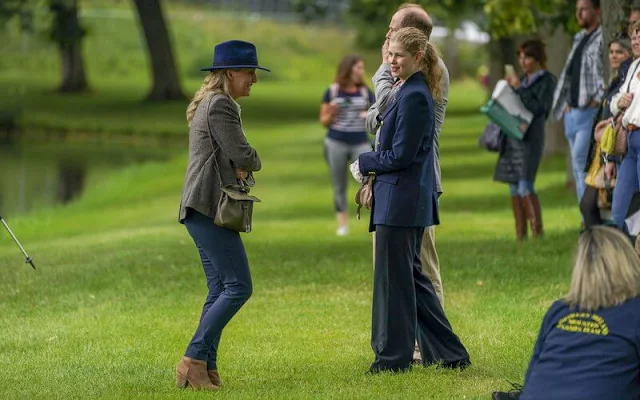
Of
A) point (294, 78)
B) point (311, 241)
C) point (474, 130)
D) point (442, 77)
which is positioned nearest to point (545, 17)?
point (311, 241)

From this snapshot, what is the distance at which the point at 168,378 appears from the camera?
29.9 feet

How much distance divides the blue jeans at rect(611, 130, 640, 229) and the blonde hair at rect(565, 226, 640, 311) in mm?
4427

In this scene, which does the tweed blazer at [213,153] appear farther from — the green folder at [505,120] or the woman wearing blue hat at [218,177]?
the green folder at [505,120]

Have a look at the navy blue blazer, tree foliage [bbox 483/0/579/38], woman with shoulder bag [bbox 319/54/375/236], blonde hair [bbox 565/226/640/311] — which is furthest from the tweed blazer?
woman with shoulder bag [bbox 319/54/375/236]

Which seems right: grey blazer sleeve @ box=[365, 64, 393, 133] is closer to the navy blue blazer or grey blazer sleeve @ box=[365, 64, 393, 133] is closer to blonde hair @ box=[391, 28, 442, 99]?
the navy blue blazer

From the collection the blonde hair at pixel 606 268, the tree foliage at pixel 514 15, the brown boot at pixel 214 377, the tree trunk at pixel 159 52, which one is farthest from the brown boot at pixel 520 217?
the tree trunk at pixel 159 52

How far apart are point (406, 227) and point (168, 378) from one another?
1732 mm

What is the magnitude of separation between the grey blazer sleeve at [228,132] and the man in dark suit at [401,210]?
A: 28.7 inches

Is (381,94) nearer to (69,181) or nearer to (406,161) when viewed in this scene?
(406,161)

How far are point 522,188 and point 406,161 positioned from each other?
687 cm

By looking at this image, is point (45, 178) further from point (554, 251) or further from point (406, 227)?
point (406, 227)

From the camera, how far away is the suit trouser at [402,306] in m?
8.79

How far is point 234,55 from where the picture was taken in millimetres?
8547

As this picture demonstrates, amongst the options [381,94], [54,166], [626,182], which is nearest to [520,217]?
[626,182]
